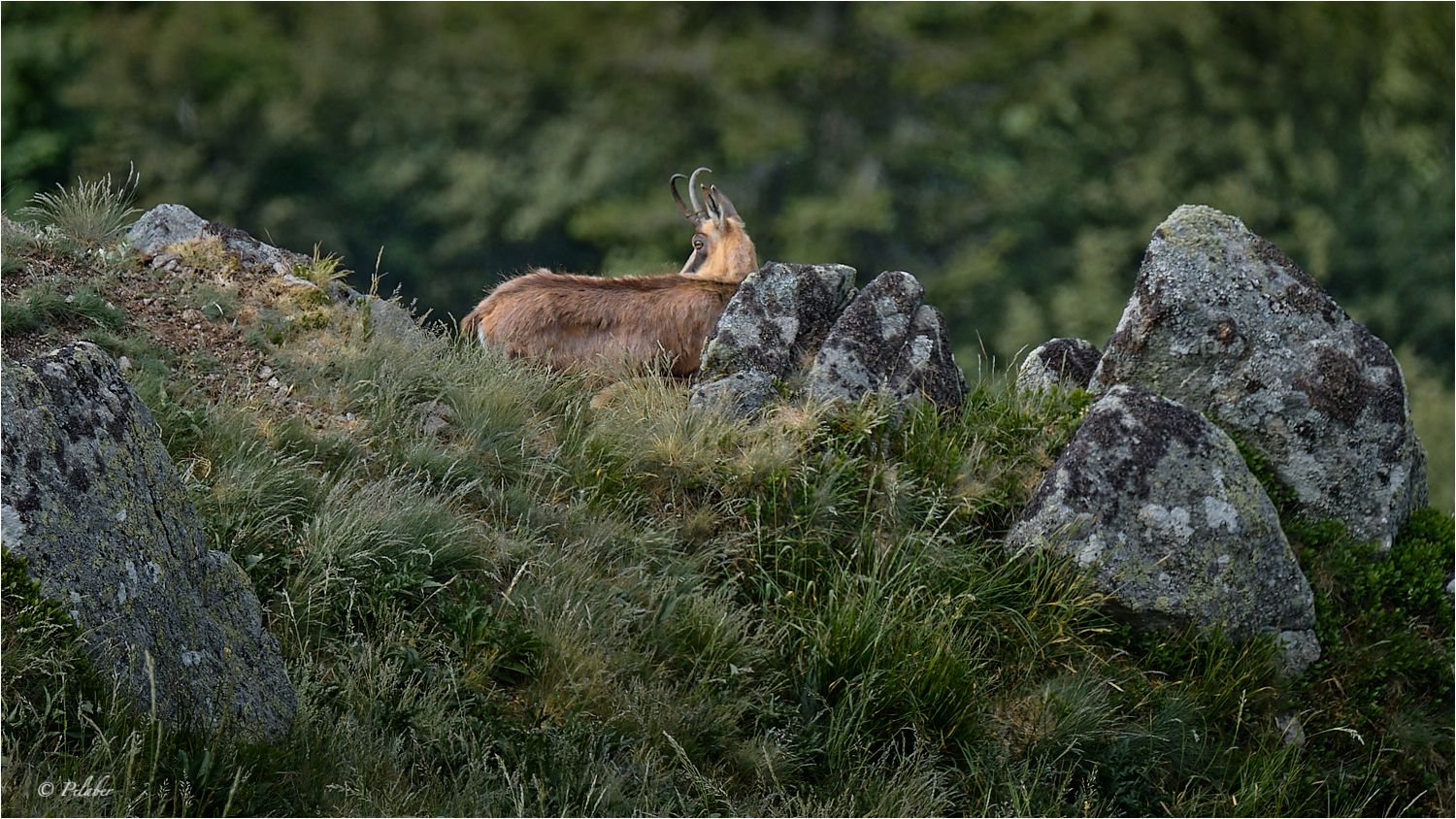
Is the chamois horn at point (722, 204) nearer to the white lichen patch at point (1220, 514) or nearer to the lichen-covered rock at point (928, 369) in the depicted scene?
the lichen-covered rock at point (928, 369)

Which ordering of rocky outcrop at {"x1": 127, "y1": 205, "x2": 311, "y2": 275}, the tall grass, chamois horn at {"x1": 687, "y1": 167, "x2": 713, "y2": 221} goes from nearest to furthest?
the tall grass
rocky outcrop at {"x1": 127, "y1": 205, "x2": 311, "y2": 275}
chamois horn at {"x1": 687, "y1": 167, "x2": 713, "y2": 221}

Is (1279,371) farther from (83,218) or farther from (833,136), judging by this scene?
(833,136)

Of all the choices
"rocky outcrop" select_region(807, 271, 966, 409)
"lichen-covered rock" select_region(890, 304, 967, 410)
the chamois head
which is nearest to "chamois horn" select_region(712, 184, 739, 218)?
the chamois head

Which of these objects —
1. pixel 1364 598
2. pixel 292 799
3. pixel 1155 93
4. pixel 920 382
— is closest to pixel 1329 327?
pixel 1364 598

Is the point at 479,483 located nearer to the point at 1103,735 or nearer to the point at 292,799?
the point at 292,799

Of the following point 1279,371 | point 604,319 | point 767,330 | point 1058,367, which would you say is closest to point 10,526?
point 767,330

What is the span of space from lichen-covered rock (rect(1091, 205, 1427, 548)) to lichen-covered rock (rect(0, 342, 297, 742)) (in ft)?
15.6

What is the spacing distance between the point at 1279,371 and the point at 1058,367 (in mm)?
1198

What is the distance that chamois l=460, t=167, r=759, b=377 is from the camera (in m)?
6.86

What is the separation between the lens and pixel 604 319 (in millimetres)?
6926

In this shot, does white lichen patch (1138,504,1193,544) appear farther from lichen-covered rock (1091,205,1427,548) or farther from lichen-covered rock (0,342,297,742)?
lichen-covered rock (0,342,297,742)

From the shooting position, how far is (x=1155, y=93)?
26.4 metres

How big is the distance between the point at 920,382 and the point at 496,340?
8.70 ft

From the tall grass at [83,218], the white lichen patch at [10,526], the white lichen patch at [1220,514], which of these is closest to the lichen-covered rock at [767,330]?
the white lichen patch at [1220,514]
